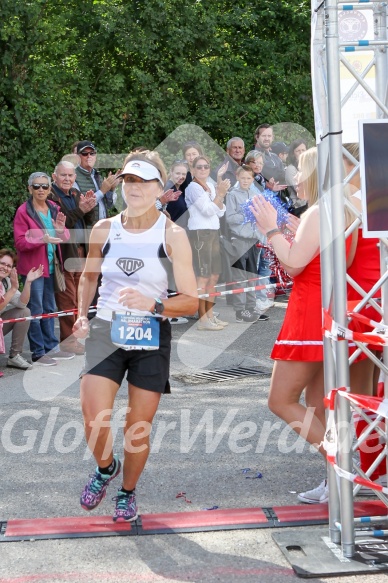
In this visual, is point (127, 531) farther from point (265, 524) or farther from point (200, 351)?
point (200, 351)

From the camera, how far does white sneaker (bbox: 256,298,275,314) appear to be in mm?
12992

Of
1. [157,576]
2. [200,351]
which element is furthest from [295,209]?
[157,576]

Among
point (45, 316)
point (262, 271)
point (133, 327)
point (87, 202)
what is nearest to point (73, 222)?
point (87, 202)

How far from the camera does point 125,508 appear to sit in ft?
18.6

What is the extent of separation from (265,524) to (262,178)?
27.3ft

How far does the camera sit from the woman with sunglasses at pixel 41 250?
10070 millimetres

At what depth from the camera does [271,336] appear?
1162cm

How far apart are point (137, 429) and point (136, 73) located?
36.7 ft

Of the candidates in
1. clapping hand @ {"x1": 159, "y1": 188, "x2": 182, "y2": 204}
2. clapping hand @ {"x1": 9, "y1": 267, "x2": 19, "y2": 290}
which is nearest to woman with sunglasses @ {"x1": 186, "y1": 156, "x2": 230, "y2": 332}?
clapping hand @ {"x1": 159, "y1": 188, "x2": 182, "y2": 204}

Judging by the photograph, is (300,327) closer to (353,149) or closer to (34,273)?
(353,149)

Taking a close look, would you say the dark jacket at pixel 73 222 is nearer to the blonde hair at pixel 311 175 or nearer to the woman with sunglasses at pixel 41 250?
the woman with sunglasses at pixel 41 250

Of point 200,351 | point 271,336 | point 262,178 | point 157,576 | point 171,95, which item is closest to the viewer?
point 157,576

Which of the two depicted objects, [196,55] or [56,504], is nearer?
[56,504]

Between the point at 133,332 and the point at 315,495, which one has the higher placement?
the point at 133,332
